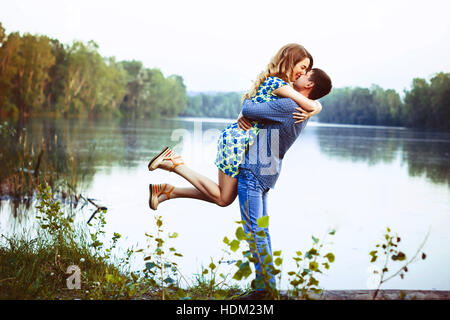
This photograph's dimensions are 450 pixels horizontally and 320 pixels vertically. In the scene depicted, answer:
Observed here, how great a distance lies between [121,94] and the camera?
Answer: 67.8 metres

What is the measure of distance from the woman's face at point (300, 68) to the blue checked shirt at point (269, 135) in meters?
0.16

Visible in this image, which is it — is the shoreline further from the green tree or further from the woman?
the green tree

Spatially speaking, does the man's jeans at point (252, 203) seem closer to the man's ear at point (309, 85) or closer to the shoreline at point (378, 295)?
the shoreline at point (378, 295)

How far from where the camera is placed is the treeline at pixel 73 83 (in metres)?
38.3

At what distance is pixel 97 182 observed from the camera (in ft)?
41.2

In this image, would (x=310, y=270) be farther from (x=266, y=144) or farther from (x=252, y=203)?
(x=266, y=144)

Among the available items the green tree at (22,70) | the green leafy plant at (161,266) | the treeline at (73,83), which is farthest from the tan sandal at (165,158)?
the green tree at (22,70)

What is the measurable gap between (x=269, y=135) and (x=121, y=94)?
2624 inches

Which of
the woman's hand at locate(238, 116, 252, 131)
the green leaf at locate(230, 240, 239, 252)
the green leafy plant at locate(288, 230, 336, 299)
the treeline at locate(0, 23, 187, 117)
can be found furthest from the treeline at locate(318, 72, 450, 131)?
the green leaf at locate(230, 240, 239, 252)

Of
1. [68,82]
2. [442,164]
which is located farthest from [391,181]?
[68,82]

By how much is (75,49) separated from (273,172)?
59413 millimetres

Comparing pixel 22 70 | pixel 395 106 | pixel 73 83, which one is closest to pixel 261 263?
pixel 22 70

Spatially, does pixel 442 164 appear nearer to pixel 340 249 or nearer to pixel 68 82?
pixel 340 249

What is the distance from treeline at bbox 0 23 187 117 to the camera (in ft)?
126
